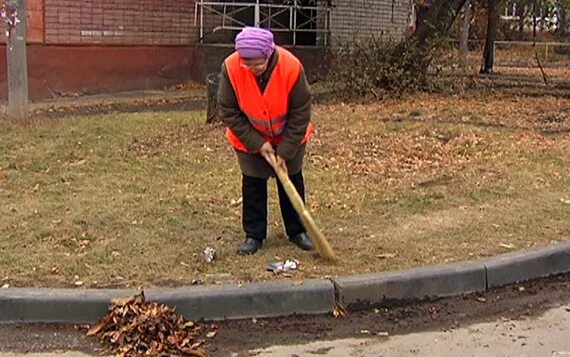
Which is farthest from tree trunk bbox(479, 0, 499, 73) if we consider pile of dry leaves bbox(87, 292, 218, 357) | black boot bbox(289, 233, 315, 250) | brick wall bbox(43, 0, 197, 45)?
pile of dry leaves bbox(87, 292, 218, 357)

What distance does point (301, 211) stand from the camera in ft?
17.3

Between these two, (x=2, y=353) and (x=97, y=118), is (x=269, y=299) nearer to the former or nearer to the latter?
(x=2, y=353)

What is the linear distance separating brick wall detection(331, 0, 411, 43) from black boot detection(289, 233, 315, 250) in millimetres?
12792

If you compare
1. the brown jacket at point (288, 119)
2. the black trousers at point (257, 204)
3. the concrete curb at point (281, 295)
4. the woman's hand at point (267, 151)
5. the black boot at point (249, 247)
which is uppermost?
the brown jacket at point (288, 119)

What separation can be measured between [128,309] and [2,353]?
686 millimetres

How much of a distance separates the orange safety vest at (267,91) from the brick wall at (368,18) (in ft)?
42.7

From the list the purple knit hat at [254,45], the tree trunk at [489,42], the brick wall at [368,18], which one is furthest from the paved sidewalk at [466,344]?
the tree trunk at [489,42]

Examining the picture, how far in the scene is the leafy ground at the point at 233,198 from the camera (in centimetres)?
529

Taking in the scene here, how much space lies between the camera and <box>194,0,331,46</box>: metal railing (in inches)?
664

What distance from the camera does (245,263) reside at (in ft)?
17.3

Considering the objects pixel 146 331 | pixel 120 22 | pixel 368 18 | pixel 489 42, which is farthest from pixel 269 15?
pixel 146 331

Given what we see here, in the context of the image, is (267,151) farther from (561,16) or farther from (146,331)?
(561,16)

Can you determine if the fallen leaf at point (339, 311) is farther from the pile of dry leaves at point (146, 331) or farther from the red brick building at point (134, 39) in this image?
the red brick building at point (134, 39)

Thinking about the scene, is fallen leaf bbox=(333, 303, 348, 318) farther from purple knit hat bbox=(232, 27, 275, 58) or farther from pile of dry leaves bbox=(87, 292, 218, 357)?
purple knit hat bbox=(232, 27, 275, 58)
